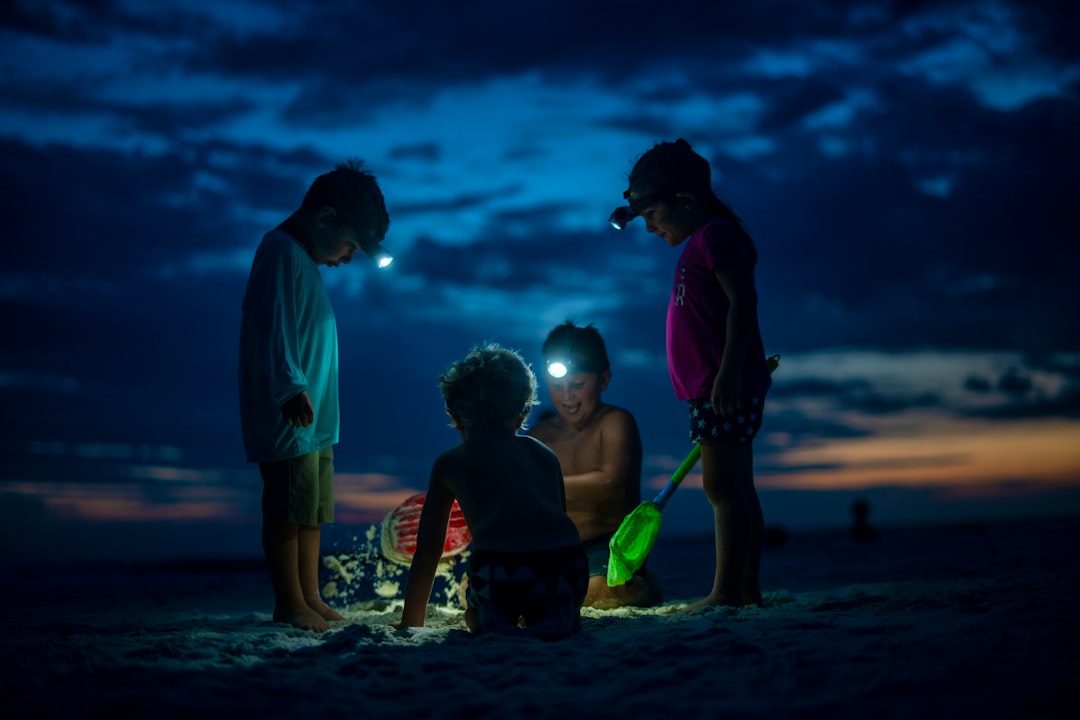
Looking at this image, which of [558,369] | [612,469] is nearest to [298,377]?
[558,369]

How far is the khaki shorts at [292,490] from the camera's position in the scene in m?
3.45

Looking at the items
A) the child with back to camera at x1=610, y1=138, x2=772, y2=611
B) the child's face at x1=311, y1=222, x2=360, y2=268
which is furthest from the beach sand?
the child's face at x1=311, y1=222, x2=360, y2=268

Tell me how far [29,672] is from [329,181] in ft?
7.88

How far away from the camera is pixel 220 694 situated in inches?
80.3

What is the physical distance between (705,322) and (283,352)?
1.80m

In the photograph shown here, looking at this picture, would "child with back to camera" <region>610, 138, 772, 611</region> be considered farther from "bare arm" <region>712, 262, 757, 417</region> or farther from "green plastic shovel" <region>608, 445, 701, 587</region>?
"green plastic shovel" <region>608, 445, 701, 587</region>

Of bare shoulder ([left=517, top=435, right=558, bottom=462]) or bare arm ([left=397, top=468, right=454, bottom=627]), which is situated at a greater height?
bare shoulder ([left=517, top=435, right=558, bottom=462])

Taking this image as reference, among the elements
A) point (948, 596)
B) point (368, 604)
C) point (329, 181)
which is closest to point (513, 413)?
point (329, 181)

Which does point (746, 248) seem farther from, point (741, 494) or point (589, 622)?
point (589, 622)

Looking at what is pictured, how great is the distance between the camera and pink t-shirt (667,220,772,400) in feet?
11.5

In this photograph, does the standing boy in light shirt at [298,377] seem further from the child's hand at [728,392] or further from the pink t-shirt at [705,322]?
the child's hand at [728,392]

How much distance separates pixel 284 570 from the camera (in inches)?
136

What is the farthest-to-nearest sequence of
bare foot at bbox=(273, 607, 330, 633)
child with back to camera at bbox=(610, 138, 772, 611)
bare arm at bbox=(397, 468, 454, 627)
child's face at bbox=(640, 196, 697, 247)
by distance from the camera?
child's face at bbox=(640, 196, 697, 247) → child with back to camera at bbox=(610, 138, 772, 611) → bare foot at bbox=(273, 607, 330, 633) → bare arm at bbox=(397, 468, 454, 627)

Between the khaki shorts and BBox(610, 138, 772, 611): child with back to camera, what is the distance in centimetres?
164
